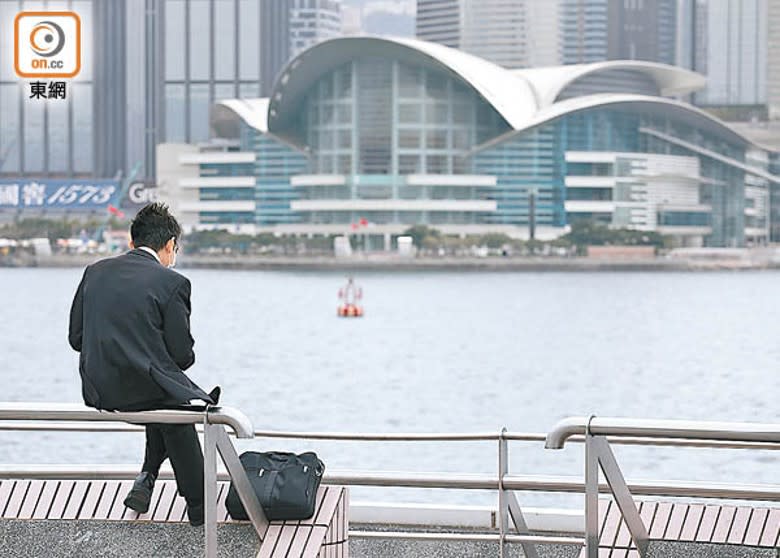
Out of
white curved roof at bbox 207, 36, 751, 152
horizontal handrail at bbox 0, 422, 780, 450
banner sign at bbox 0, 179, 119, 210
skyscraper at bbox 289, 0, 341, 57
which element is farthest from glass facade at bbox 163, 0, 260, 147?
horizontal handrail at bbox 0, 422, 780, 450

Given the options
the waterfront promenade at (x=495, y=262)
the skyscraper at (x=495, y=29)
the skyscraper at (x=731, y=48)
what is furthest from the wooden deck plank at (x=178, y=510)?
the skyscraper at (x=495, y=29)

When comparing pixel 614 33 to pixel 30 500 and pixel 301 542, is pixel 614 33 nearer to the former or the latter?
pixel 30 500

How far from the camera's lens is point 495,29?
95312 mm

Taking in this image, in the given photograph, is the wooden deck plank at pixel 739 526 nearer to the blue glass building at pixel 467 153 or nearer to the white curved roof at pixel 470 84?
the white curved roof at pixel 470 84

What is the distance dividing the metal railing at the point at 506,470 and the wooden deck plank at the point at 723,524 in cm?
17

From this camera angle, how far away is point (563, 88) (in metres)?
70.7

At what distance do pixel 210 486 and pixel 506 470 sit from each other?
614 mm

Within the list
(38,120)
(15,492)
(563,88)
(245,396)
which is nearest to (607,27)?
(563,88)

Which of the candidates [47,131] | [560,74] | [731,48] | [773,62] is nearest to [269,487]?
[560,74]

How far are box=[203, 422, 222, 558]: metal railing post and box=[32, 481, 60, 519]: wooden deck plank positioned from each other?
55 centimetres

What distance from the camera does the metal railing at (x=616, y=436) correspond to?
92.5 inches

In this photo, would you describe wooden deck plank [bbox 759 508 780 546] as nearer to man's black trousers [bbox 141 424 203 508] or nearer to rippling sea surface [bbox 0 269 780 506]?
man's black trousers [bbox 141 424 203 508]

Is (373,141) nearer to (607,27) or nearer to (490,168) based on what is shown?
(490,168)

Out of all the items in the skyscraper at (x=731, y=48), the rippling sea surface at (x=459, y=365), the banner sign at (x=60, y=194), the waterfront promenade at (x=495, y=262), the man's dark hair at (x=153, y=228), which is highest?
the skyscraper at (x=731, y=48)
